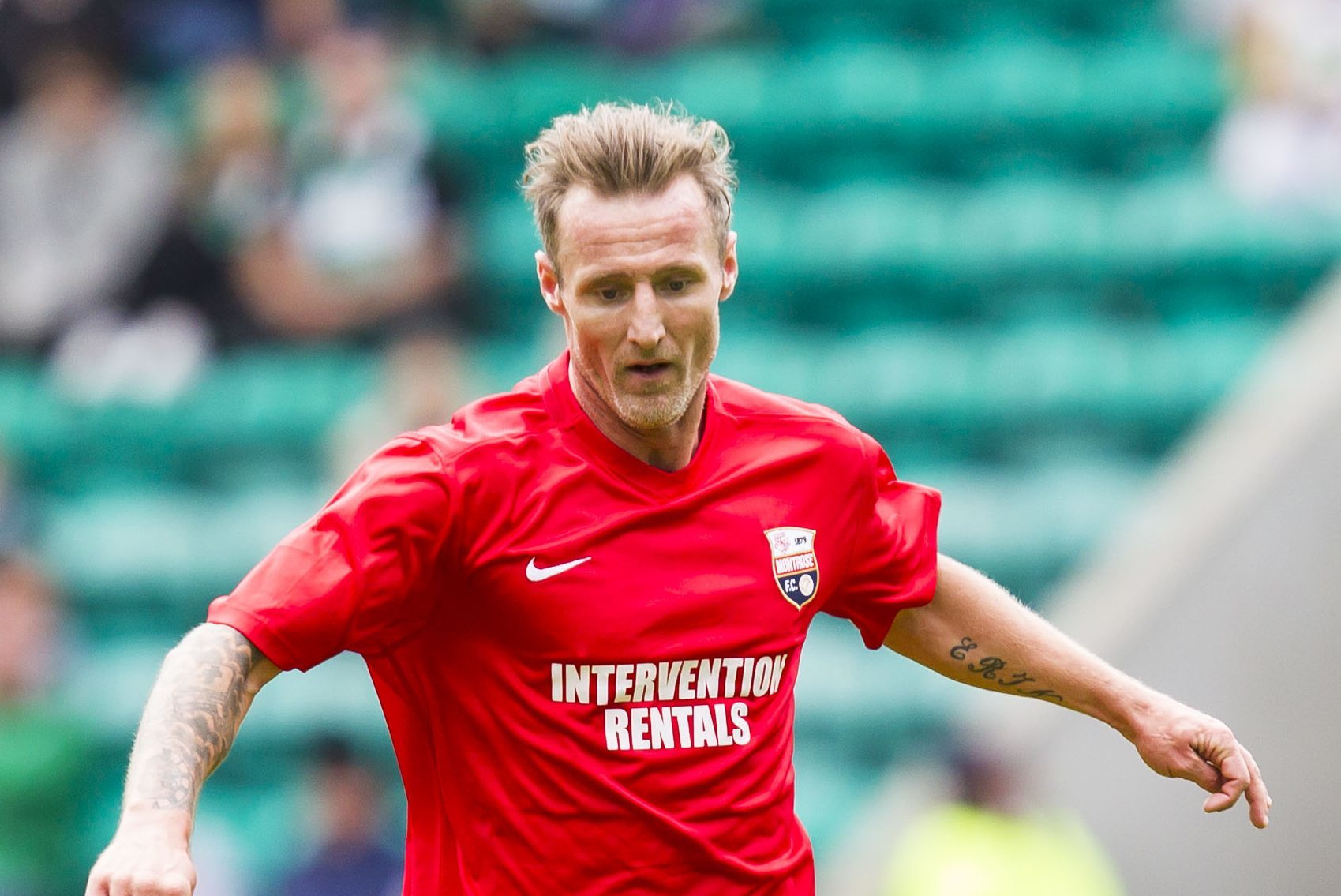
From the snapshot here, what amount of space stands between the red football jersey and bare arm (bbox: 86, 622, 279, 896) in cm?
21

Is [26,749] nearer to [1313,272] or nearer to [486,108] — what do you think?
[486,108]

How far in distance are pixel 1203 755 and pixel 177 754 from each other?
184 centimetres

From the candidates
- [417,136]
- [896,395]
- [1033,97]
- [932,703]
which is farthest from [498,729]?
[1033,97]

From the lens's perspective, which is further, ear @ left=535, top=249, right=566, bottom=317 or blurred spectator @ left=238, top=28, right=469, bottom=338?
blurred spectator @ left=238, top=28, right=469, bottom=338

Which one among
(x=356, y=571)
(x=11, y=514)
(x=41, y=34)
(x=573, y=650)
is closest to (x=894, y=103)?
(x=41, y=34)

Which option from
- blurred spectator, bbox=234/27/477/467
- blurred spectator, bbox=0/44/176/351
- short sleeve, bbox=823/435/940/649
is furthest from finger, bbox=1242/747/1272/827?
blurred spectator, bbox=0/44/176/351

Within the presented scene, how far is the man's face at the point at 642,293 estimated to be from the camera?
2971mm

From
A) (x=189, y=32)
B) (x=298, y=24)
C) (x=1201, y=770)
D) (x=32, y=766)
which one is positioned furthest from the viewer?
(x=189, y=32)

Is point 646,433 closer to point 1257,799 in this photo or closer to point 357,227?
point 1257,799

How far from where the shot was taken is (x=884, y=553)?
333cm

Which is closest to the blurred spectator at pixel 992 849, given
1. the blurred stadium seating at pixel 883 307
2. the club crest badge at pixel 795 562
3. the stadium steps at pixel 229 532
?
the blurred stadium seating at pixel 883 307

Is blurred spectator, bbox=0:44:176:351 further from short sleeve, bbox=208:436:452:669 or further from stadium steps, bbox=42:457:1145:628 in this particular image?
short sleeve, bbox=208:436:452:669

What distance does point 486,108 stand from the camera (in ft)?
26.7

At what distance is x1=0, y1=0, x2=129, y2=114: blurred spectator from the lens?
808 cm
